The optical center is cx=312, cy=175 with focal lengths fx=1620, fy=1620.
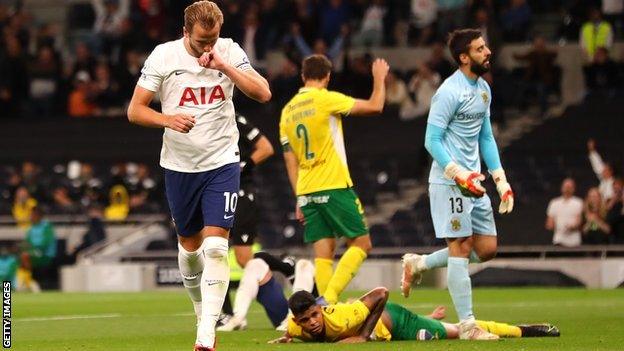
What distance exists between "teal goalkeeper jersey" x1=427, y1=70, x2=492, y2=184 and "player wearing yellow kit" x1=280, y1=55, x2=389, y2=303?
1.87 metres

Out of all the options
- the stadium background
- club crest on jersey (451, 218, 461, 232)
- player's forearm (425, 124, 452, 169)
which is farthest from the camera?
the stadium background

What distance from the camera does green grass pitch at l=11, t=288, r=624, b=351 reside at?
11.9 metres

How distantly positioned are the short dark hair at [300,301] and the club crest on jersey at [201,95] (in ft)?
5.31

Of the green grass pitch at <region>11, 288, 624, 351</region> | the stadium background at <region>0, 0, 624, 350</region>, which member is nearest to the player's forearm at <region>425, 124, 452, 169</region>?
the green grass pitch at <region>11, 288, 624, 351</region>

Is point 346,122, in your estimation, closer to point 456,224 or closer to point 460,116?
point 460,116

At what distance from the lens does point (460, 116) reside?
41.1ft

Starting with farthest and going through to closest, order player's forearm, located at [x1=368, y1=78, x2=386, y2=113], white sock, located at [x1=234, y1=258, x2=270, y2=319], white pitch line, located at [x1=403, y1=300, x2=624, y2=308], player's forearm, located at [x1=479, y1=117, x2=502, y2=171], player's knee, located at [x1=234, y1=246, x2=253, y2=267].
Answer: white pitch line, located at [x1=403, y1=300, x2=624, y2=308], player's knee, located at [x1=234, y1=246, x2=253, y2=267], white sock, located at [x1=234, y1=258, x2=270, y2=319], player's forearm, located at [x1=368, y1=78, x2=386, y2=113], player's forearm, located at [x1=479, y1=117, x2=502, y2=171]

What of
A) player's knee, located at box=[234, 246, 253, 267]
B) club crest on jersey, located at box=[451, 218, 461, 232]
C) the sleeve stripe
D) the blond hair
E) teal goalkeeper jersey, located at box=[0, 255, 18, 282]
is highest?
the blond hair

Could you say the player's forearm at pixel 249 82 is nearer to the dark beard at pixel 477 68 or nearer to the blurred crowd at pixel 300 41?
the dark beard at pixel 477 68

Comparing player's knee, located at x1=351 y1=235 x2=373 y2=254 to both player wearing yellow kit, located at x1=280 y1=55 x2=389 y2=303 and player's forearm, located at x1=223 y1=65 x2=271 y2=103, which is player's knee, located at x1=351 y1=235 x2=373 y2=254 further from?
player's forearm, located at x1=223 y1=65 x2=271 y2=103

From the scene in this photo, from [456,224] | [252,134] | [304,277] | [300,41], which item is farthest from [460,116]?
[300,41]

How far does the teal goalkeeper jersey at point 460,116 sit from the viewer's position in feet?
40.7

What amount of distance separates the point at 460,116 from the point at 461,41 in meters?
0.58

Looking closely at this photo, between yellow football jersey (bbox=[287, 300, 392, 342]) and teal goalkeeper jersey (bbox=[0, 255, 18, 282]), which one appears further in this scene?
teal goalkeeper jersey (bbox=[0, 255, 18, 282])
